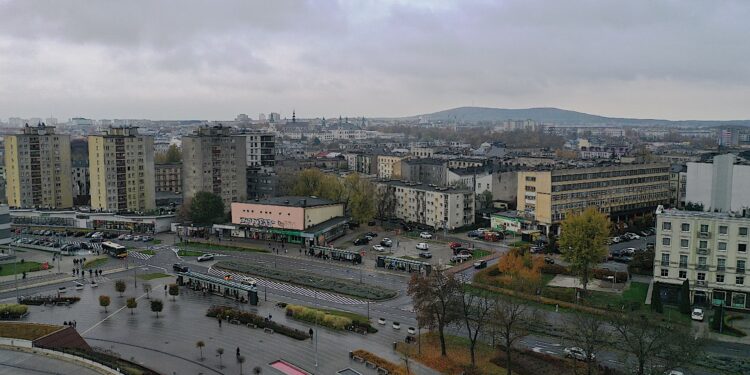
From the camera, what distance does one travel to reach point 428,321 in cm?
2955

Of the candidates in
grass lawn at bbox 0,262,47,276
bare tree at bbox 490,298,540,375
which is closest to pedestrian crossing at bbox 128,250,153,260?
grass lawn at bbox 0,262,47,276

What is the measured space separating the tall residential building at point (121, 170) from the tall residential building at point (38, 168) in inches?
276

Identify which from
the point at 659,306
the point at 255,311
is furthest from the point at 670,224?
the point at 255,311

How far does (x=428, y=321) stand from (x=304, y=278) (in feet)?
52.7

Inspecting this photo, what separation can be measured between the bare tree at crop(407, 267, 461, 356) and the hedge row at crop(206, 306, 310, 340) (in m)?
6.35

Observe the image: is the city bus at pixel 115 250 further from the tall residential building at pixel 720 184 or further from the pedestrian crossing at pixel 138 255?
the tall residential building at pixel 720 184

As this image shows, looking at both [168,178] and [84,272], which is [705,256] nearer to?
[84,272]

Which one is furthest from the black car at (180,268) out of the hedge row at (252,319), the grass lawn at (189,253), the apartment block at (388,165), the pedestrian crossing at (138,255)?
the apartment block at (388,165)

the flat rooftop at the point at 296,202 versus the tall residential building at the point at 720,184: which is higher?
the tall residential building at the point at 720,184

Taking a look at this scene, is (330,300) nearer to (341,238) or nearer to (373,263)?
(373,263)

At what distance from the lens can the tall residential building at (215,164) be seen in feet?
226

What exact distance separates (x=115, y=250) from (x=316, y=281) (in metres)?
20.3

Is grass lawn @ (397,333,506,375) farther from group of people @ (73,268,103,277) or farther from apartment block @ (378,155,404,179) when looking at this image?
apartment block @ (378,155,404,179)

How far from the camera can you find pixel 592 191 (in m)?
63.0
